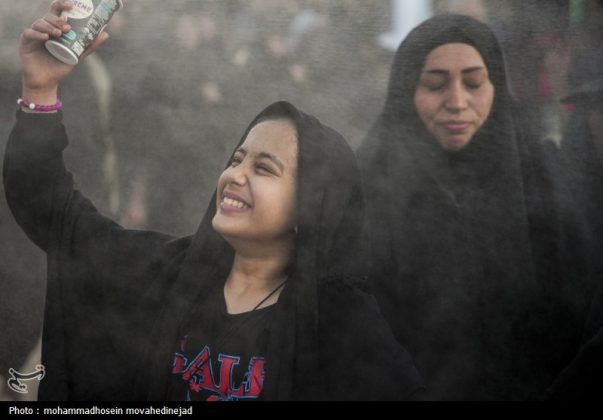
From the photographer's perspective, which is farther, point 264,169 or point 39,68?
point 39,68

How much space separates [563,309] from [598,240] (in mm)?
227

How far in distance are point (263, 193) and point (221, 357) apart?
451 millimetres

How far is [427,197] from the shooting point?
1.93 metres

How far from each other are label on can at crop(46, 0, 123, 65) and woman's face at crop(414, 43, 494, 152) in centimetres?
86

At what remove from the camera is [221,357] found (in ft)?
Answer: 6.05

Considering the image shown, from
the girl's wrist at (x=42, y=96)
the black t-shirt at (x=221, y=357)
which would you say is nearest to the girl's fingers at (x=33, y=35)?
the girl's wrist at (x=42, y=96)

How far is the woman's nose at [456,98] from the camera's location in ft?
6.21

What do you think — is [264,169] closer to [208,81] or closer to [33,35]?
[208,81]

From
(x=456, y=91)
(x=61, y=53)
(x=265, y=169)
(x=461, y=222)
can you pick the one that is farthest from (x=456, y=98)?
(x=61, y=53)

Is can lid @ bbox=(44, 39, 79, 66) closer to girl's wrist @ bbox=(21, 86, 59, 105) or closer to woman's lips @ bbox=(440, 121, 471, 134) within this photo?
girl's wrist @ bbox=(21, 86, 59, 105)

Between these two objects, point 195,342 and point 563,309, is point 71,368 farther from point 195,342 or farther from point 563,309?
point 563,309

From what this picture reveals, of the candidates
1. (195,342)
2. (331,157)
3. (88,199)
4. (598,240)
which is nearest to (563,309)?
(598,240)

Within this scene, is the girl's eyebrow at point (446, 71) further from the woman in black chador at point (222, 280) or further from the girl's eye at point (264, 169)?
the girl's eye at point (264, 169)

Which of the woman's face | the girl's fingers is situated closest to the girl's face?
the woman's face
